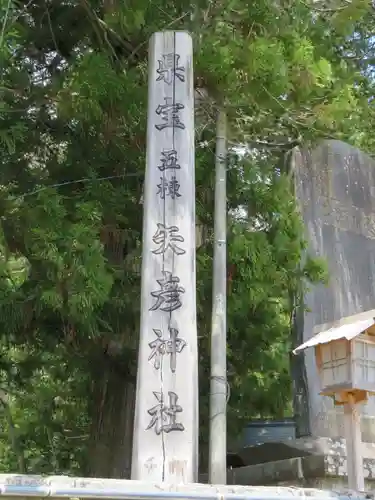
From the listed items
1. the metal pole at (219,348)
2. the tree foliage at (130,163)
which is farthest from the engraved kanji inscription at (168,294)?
the tree foliage at (130,163)

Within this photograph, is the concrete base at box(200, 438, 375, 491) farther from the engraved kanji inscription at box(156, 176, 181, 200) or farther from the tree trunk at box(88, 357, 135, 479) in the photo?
the engraved kanji inscription at box(156, 176, 181, 200)

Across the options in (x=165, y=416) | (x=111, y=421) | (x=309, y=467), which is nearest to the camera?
(x=165, y=416)

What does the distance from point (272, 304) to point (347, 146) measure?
186cm

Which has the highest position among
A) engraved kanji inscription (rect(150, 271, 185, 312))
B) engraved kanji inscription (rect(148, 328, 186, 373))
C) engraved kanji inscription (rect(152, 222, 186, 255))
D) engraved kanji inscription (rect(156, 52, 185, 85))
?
engraved kanji inscription (rect(156, 52, 185, 85))

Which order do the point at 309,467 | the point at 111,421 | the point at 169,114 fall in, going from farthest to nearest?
the point at 111,421
the point at 309,467
the point at 169,114

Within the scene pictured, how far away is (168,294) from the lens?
4074 mm

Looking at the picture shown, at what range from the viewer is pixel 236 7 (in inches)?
208

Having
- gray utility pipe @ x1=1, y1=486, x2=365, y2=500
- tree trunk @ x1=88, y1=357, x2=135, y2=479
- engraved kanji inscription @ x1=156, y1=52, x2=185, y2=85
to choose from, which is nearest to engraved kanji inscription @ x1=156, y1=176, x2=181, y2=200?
engraved kanji inscription @ x1=156, y1=52, x2=185, y2=85

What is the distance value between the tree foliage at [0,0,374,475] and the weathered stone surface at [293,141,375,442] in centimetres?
25

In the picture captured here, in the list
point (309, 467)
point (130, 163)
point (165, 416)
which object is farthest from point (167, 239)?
point (309, 467)

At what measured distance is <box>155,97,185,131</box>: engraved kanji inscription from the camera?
15.1 feet

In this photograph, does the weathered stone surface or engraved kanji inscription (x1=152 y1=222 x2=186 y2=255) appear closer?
engraved kanji inscription (x1=152 y1=222 x2=186 y2=255)

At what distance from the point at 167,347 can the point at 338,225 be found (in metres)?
3.03

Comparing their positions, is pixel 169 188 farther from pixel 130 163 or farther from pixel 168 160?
pixel 130 163
